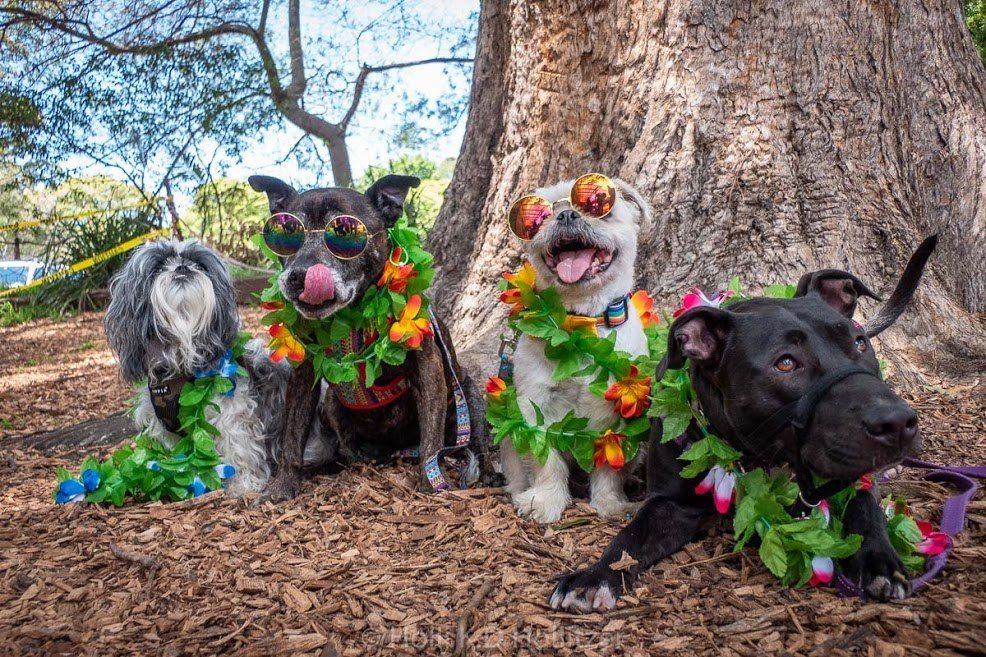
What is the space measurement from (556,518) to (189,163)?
10.7m

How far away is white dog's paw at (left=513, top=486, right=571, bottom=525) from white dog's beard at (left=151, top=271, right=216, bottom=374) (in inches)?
73.4

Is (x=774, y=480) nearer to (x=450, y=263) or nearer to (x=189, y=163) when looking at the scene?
(x=450, y=263)

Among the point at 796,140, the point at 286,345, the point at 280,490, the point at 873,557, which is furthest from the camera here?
the point at 796,140

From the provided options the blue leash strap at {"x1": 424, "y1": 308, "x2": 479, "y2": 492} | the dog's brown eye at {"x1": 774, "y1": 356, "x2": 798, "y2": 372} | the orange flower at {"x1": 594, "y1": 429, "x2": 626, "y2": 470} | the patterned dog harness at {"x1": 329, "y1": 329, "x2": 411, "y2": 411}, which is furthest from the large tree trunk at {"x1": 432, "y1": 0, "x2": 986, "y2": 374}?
the dog's brown eye at {"x1": 774, "y1": 356, "x2": 798, "y2": 372}

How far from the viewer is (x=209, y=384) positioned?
391 centimetres

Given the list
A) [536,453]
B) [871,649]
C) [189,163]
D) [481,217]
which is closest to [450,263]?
[481,217]

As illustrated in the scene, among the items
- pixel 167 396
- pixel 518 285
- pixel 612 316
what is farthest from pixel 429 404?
pixel 167 396

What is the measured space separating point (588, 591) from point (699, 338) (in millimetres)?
948

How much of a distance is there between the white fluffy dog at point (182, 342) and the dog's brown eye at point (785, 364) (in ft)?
8.58

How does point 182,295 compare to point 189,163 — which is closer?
point 182,295

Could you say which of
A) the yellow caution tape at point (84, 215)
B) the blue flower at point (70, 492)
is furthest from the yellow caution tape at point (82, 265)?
the blue flower at point (70, 492)

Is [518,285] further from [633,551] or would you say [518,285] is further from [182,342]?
[182,342]

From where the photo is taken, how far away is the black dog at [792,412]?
7.09 ft

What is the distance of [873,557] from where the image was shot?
7.90 feet
